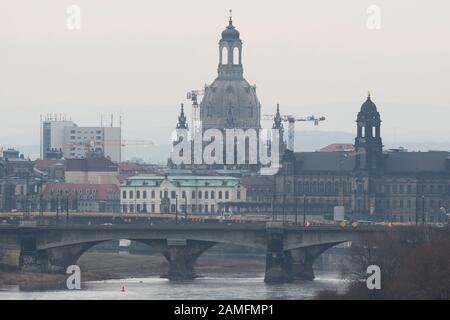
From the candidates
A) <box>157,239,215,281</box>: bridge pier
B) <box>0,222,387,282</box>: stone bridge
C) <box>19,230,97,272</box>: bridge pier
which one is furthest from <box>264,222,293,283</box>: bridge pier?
<box>19,230,97,272</box>: bridge pier

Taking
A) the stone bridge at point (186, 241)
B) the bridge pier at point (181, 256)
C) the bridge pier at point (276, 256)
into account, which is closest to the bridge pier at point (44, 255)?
the stone bridge at point (186, 241)

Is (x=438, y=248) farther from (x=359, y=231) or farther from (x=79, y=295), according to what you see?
(x=359, y=231)

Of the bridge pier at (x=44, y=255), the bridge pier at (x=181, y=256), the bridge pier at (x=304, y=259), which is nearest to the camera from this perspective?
the bridge pier at (x=44, y=255)

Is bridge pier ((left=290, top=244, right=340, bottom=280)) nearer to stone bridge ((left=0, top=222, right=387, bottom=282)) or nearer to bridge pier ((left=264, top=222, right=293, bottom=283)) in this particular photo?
stone bridge ((left=0, top=222, right=387, bottom=282))

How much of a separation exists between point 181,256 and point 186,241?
3.64 ft

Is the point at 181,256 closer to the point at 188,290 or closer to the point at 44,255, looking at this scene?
the point at 44,255

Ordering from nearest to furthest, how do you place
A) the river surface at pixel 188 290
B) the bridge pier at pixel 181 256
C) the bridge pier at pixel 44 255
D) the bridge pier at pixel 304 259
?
the river surface at pixel 188 290 < the bridge pier at pixel 44 255 < the bridge pier at pixel 304 259 < the bridge pier at pixel 181 256

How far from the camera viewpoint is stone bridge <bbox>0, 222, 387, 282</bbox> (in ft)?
618

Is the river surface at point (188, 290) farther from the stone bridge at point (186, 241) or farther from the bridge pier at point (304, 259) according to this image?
the stone bridge at point (186, 241)

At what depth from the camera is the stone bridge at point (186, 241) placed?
7421 inches

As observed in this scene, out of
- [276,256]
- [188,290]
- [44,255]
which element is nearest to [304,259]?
[276,256]

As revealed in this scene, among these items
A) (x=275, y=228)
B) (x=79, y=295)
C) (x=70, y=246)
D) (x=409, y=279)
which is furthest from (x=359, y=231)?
(x=409, y=279)
